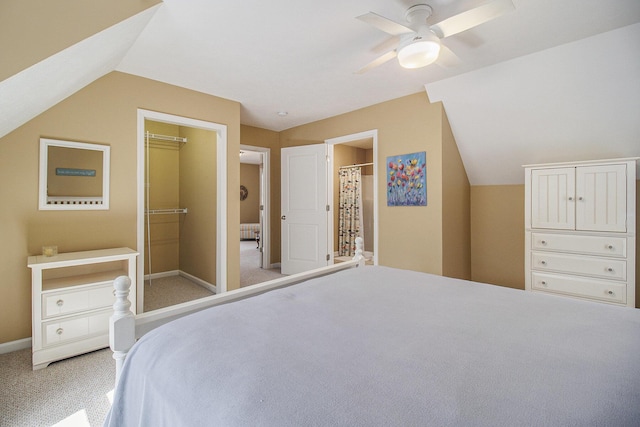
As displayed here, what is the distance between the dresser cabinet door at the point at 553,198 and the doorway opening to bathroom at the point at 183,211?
3.38 meters

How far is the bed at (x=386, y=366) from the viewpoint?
0.66 meters

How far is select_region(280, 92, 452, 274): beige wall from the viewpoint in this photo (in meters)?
3.29

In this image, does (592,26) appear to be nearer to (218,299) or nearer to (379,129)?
(379,129)

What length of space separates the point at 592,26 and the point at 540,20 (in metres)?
0.46

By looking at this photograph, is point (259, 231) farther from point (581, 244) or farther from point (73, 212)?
point (581, 244)

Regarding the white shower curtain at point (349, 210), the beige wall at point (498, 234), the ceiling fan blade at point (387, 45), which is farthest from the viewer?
the white shower curtain at point (349, 210)

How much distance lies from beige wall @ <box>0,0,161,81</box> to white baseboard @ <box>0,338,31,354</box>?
7.19 feet

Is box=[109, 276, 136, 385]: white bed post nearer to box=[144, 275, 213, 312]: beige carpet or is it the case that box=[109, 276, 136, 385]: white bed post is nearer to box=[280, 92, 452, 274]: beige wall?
box=[144, 275, 213, 312]: beige carpet

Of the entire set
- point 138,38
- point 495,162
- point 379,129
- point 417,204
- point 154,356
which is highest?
point 138,38

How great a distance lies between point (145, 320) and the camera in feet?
4.02

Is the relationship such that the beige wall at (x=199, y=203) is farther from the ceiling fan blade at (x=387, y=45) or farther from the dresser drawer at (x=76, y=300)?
the ceiling fan blade at (x=387, y=45)

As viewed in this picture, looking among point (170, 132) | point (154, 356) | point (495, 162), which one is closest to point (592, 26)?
point (495, 162)

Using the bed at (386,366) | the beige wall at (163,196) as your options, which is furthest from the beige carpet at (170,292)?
the bed at (386,366)

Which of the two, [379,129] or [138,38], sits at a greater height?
[138,38]
